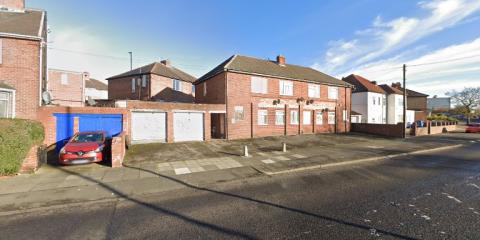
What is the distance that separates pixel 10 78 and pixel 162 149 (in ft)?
29.3

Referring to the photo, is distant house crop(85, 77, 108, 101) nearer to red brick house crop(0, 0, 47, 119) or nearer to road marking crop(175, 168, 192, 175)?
red brick house crop(0, 0, 47, 119)

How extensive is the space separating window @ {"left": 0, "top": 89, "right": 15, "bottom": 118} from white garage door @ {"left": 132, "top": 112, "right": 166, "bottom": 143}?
6.11 meters

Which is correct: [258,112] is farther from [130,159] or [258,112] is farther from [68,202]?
[68,202]

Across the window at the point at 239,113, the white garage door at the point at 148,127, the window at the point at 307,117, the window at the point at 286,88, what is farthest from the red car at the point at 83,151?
the window at the point at 307,117

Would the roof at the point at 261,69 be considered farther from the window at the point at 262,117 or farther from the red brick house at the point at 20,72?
the red brick house at the point at 20,72

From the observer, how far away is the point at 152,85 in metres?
29.8

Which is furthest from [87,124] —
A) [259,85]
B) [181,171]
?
[259,85]

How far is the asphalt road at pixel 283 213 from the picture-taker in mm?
4199

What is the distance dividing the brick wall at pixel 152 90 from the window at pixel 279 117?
660 inches

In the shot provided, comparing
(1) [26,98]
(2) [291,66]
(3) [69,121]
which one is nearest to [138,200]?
(3) [69,121]

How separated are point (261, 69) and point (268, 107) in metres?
3.84

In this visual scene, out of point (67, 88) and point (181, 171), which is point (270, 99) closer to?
point (181, 171)

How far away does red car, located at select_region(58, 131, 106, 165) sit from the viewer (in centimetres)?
938

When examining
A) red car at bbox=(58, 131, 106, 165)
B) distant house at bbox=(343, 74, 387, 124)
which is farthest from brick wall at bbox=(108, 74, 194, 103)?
distant house at bbox=(343, 74, 387, 124)
